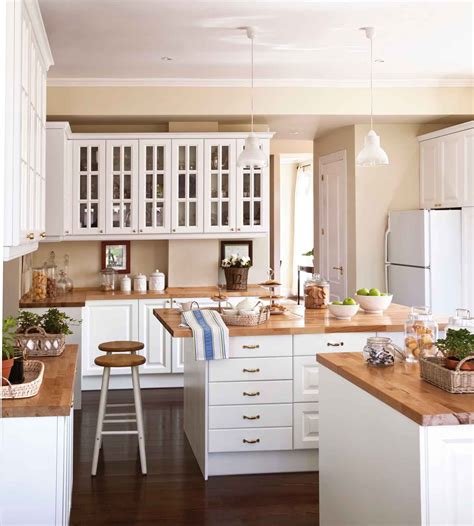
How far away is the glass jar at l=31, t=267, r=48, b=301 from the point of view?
18.0 feet

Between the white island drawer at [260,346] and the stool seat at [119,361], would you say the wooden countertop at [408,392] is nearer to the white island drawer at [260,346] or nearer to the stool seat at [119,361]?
the white island drawer at [260,346]

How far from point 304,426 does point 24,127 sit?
2198 mm

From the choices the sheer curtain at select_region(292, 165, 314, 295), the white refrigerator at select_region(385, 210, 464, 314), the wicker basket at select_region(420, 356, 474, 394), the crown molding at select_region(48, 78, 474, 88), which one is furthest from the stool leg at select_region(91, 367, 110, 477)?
the sheer curtain at select_region(292, 165, 314, 295)

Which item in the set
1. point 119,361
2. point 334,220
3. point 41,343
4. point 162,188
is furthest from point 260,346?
point 334,220

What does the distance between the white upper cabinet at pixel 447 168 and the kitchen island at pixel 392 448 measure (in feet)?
11.8

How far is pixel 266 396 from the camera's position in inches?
146

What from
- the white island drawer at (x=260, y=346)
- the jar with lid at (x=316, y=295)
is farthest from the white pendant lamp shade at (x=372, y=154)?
the white island drawer at (x=260, y=346)

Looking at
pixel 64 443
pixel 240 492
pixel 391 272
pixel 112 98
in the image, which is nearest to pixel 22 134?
pixel 64 443

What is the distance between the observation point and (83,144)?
586 cm

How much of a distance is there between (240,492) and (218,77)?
3.61 meters

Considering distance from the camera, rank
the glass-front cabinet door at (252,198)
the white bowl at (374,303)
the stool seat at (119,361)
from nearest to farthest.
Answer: the stool seat at (119,361) → the white bowl at (374,303) → the glass-front cabinet door at (252,198)

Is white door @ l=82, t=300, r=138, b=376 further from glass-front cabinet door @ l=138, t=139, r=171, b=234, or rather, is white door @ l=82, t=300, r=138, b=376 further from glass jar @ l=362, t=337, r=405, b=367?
glass jar @ l=362, t=337, r=405, b=367

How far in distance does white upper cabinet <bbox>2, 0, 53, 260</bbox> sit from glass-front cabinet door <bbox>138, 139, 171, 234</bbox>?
1.97m

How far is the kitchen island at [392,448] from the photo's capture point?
1.89 meters
